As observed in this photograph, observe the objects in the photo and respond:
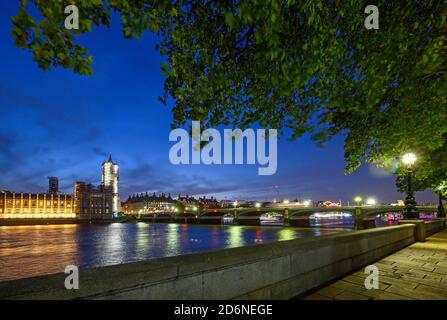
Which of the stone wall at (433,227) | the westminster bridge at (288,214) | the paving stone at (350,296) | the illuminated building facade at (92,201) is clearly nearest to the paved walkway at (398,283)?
the paving stone at (350,296)

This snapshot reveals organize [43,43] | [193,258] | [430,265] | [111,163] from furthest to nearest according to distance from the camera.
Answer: [111,163]
[430,265]
[193,258]
[43,43]

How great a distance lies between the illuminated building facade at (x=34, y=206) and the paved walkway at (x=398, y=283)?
163 m

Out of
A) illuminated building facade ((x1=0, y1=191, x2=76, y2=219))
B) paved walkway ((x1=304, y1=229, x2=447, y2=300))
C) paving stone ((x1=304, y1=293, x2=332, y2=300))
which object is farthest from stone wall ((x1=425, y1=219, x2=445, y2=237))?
illuminated building facade ((x1=0, y1=191, x2=76, y2=219))

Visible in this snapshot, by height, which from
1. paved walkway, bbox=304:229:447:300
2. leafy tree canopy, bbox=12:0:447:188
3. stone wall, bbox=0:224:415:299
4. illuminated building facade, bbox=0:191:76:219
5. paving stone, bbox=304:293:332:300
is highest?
leafy tree canopy, bbox=12:0:447:188

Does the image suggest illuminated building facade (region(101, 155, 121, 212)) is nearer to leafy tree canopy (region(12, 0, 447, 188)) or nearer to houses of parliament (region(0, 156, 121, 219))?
houses of parliament (region(0, 156, 121, 219))

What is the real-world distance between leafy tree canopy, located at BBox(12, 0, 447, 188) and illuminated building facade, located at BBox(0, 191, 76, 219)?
16199 centimetres

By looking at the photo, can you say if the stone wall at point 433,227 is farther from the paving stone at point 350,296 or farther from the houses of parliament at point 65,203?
the houses of parliament at point 65,203

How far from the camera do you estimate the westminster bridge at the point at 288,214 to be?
78.4 metres

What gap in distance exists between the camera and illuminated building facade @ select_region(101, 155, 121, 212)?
17652 cm

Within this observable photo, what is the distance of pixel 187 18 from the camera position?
20.8 feet
